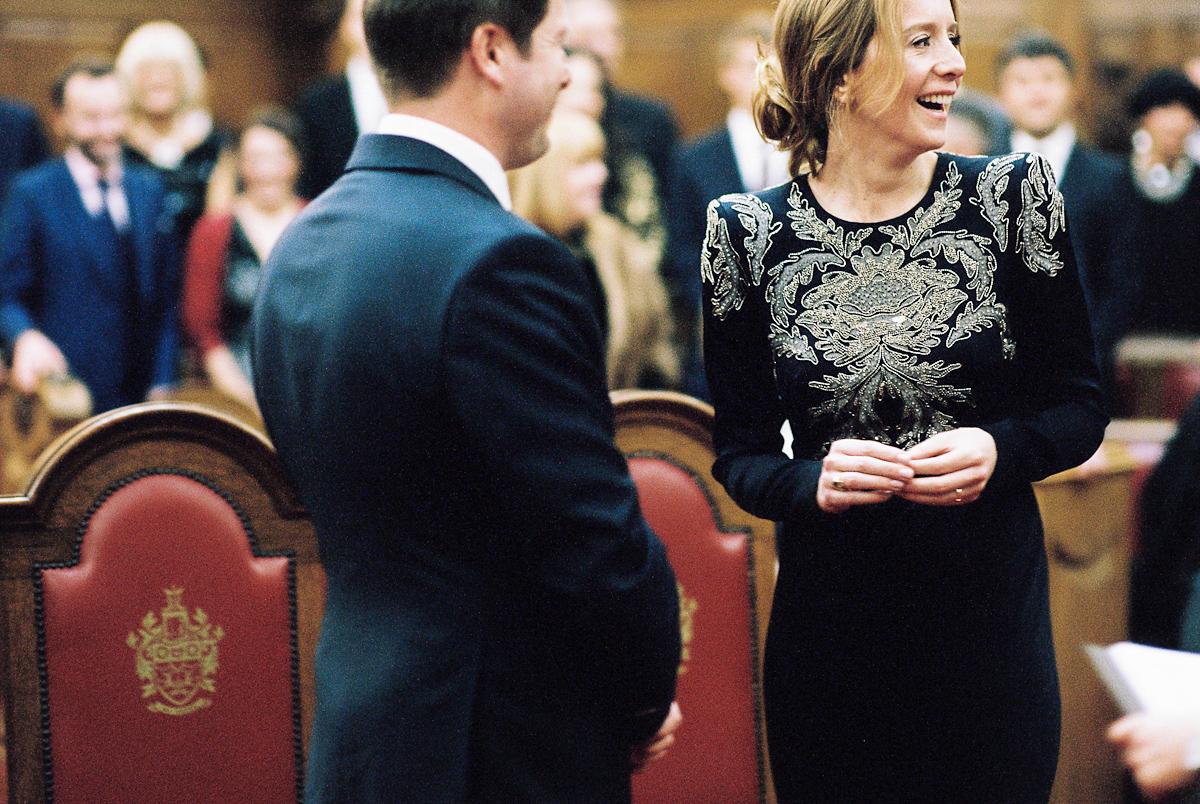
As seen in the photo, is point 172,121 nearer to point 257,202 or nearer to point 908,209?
point 257,202

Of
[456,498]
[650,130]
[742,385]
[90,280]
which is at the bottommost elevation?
[456,498]

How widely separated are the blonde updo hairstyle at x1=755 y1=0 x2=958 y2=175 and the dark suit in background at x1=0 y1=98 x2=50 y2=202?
420cm

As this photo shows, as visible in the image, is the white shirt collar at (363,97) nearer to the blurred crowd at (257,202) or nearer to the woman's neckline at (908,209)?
the blurred crowd at (257,202)

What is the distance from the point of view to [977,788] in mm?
1625

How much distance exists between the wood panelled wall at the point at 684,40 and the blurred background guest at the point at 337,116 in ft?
7.05

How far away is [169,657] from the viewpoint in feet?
6.72

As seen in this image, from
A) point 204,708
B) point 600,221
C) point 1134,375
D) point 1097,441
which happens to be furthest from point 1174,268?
point 204,708

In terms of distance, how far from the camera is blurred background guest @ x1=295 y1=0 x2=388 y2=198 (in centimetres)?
398

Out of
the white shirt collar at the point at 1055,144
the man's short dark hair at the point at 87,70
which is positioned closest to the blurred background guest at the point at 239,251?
the man's short dark hair at the point at 87,70

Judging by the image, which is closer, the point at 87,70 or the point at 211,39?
the point at 87,70

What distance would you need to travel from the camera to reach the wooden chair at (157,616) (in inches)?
78.6

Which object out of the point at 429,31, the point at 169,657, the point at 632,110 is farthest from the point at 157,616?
the point at 632,110

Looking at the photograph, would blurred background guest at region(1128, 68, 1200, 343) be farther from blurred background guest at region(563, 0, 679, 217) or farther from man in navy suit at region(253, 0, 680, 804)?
man in navy suit at region(253, 0, 680, 804)

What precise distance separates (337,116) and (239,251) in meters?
0.52
